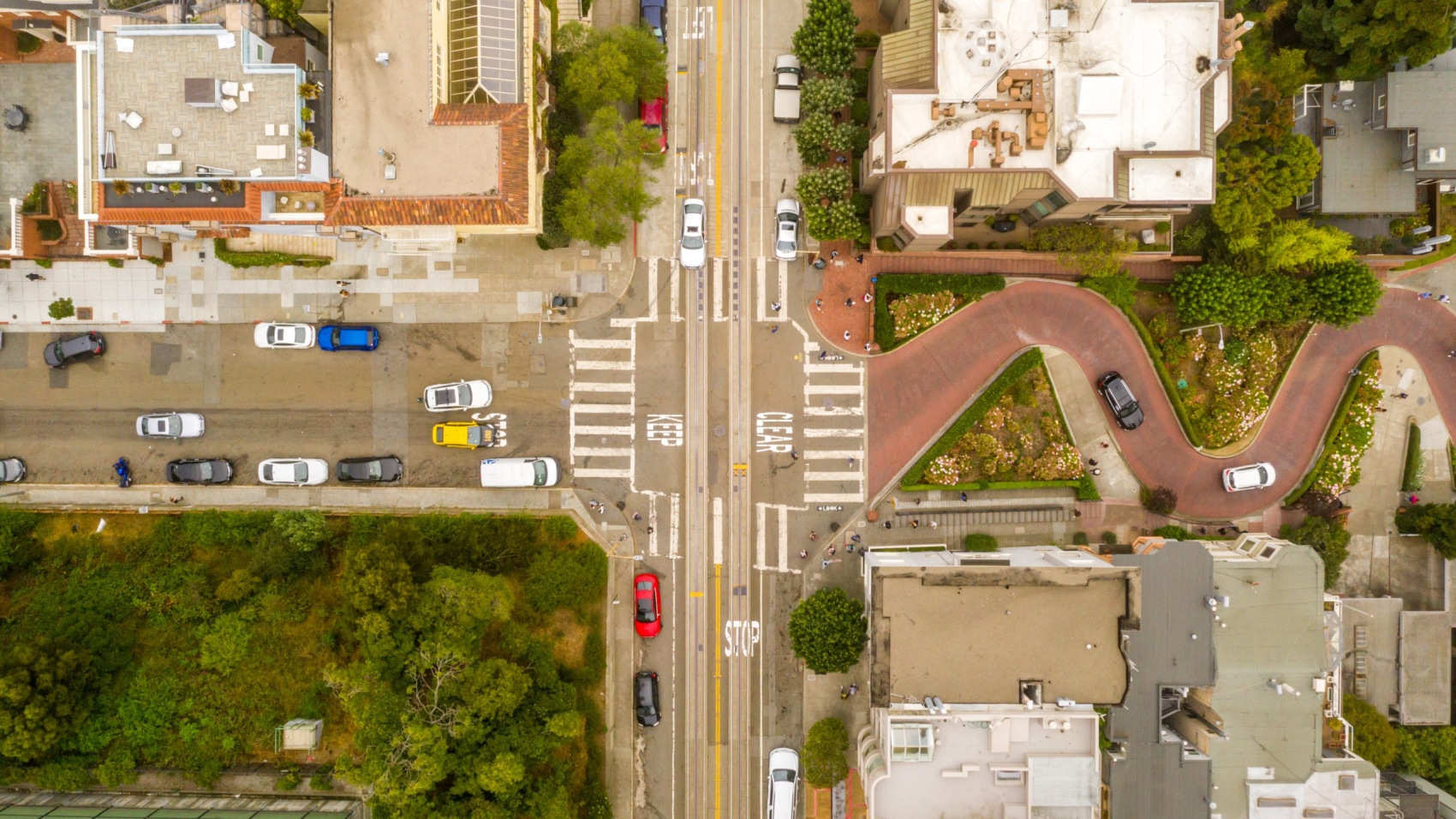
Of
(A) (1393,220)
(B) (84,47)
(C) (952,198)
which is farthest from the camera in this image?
(A) (1393,220)

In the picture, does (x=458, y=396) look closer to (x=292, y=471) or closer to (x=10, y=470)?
(x=292, y=471)

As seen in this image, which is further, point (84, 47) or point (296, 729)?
point (296, 729)

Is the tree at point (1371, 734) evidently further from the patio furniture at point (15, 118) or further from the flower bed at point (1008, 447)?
the patio furniture at point (15, 118)

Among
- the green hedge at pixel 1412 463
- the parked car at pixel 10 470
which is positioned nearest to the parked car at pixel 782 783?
the green hedge at pixel 1412 463

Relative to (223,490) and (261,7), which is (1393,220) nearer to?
(261,7)

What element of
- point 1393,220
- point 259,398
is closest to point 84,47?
point 259,398

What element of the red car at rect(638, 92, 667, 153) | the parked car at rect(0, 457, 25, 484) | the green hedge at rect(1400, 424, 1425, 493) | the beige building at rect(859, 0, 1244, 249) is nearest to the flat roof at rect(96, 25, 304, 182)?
the red car at rect(638, 92, 667, 153)
